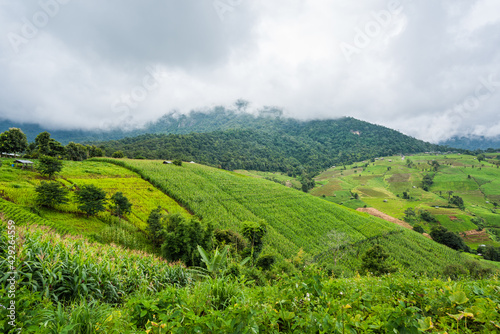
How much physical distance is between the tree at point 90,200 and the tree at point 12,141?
4076 cm

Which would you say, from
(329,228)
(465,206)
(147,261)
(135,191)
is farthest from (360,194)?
(147,261)

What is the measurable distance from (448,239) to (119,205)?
81.7 m

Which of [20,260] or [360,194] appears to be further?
[360,194]

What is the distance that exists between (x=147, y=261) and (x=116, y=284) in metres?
2.56

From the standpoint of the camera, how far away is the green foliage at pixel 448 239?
56.1 metres

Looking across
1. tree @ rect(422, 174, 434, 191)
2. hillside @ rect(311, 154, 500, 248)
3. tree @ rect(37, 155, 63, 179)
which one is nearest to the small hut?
tree @ rect(37, 155, 63, 179)

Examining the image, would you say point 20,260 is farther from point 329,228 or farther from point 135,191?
point 329,228

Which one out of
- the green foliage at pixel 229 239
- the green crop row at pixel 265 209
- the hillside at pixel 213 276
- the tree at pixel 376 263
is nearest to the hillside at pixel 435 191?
the hillside at pixel 213 276

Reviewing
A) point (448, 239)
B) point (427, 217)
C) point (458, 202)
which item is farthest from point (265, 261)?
point (458, 202)

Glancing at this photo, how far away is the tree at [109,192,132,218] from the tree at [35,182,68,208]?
470cm

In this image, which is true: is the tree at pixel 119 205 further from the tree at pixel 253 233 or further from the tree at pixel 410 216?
the tree at pixel 410 216

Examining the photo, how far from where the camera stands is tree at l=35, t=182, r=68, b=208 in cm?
2075

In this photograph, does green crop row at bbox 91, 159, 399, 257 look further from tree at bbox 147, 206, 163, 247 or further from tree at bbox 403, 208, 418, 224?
tree at bbox 403, 208, 418, 224

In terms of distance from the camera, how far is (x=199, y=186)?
47844mm
